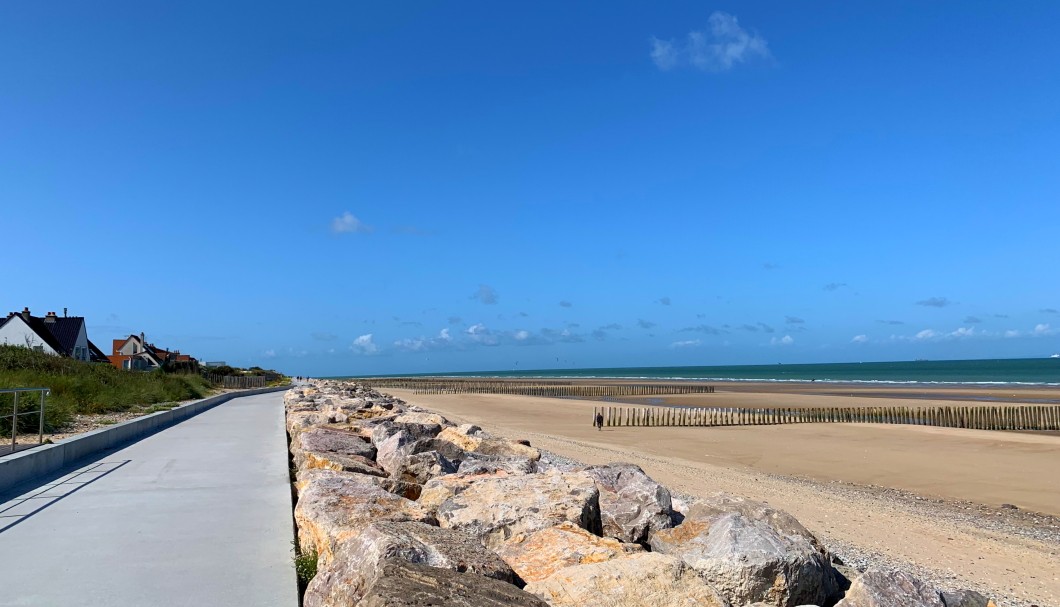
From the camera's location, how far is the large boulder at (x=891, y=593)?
4023 mm

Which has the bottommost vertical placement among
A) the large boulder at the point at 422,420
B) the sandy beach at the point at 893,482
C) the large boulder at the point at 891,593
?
the sandy beach at the point at 893,482

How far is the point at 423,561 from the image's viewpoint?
3588 mm

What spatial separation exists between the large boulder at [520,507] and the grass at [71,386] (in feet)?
29.1

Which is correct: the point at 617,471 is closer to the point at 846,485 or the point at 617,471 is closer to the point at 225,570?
the point at 225,570

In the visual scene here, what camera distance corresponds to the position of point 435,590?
3.21 metres

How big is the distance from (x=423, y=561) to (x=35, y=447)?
25.3 ft

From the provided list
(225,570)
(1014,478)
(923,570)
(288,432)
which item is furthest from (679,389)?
(225,570)

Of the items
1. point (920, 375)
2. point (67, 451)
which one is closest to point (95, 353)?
point (67, 451)

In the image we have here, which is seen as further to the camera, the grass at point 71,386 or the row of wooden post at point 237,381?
the row of wooden post at point 237,381

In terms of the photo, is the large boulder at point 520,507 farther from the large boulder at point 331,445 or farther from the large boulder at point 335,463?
the large boulder at point 331,445

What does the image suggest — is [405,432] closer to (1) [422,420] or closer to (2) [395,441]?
(2) [395,441]

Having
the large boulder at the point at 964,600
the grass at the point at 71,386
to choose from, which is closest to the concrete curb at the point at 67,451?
the grass at the point at 71,386

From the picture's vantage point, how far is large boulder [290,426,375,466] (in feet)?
27.6

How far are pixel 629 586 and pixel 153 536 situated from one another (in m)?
3.83
